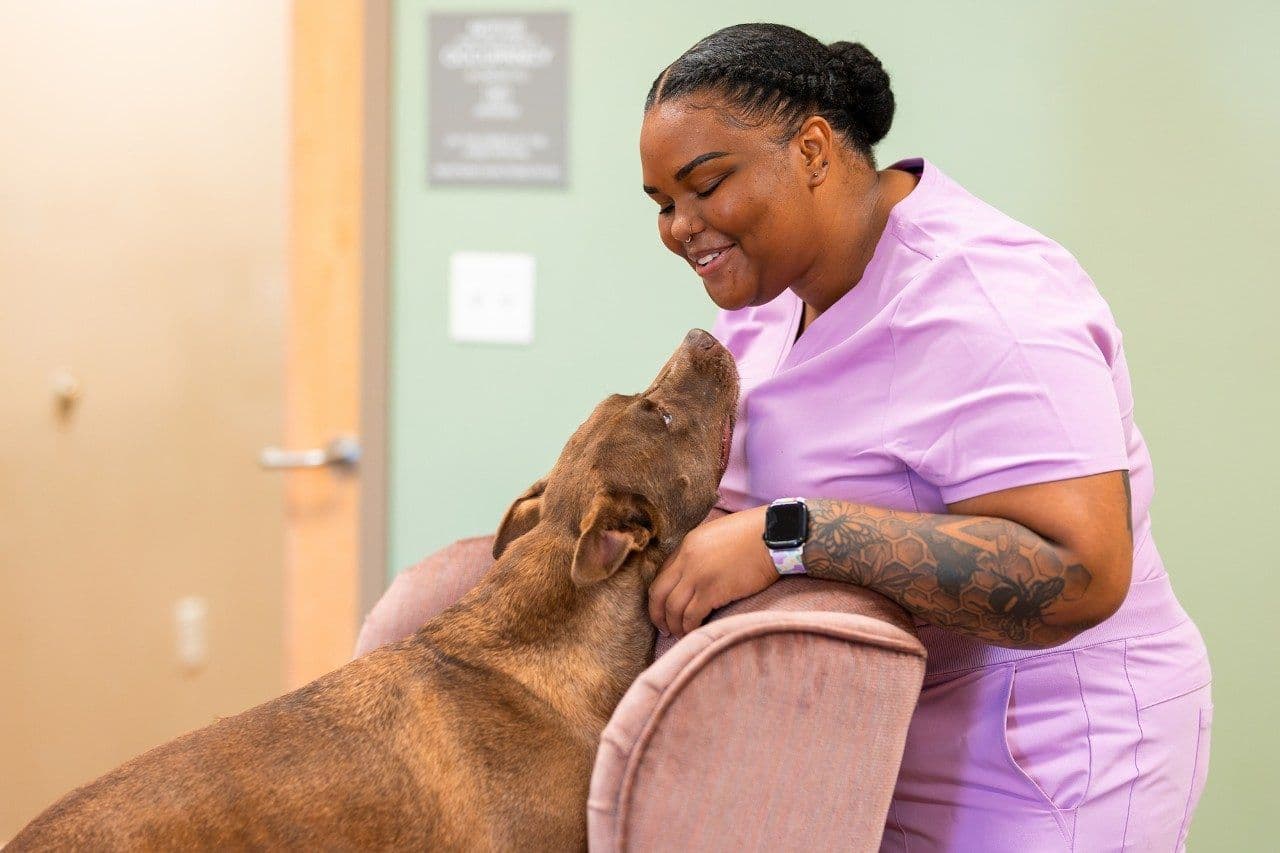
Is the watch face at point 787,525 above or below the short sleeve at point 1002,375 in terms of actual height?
below

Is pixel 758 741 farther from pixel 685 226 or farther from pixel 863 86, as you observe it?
pixel 863 86

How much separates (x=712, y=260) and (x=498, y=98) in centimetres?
127

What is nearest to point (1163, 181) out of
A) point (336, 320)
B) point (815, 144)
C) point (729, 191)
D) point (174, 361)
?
point (815, 144)

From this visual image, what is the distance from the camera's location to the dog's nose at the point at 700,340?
1774 millimetres

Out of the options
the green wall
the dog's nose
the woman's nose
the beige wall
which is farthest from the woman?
the beige wall

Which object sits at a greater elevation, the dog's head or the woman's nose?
the woman's nose

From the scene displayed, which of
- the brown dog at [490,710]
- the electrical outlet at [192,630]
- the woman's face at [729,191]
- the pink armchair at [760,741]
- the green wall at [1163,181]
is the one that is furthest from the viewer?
the electrical outlet at [192,630]

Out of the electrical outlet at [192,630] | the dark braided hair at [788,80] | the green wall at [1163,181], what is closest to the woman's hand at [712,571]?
the dark braided hair at [788,80]

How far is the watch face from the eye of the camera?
141cm

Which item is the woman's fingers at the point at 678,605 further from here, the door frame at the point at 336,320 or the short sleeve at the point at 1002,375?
the door frame at the point at 336,320

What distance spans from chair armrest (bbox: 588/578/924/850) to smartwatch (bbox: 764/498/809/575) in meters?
0.14

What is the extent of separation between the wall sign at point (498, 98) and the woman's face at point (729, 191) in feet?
3.73

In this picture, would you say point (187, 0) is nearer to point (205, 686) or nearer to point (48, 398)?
point (48, 398)

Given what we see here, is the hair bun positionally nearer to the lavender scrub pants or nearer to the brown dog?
the brown dog
